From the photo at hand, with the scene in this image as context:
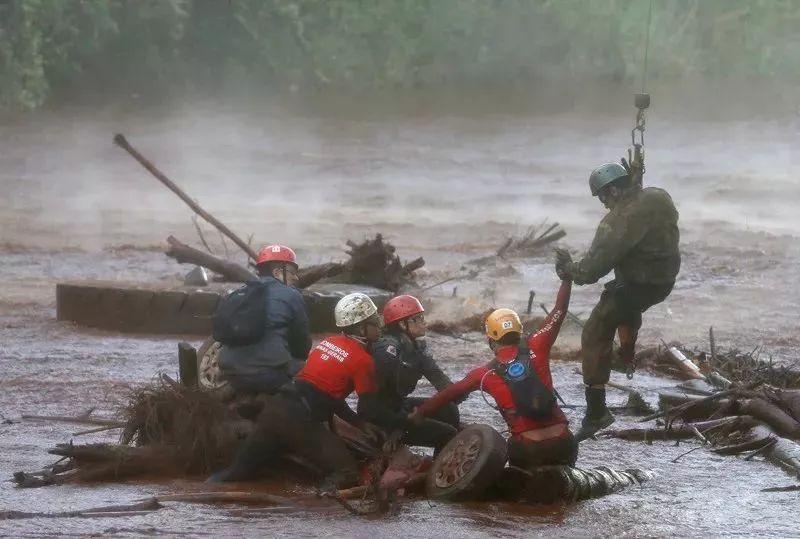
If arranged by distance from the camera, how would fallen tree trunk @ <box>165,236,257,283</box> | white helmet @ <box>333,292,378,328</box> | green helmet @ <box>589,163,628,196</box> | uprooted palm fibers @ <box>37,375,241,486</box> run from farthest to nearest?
fallen tree trunk @ <box>165,236,257,283</box> < green helmet @ <box>589,163,628,196</box> < uprooted palm fibers @ <box>37,375,241,486</box> < white helmet @ <box>333,292,378,328</box>

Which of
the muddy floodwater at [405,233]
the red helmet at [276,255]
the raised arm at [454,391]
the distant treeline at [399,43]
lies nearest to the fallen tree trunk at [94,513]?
the muddy floodwater at [405,233]

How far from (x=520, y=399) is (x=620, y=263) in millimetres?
2183

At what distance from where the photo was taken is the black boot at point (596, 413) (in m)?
11.1

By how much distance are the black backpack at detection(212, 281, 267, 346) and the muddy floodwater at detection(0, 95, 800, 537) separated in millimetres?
1014

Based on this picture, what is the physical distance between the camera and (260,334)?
10.4 m

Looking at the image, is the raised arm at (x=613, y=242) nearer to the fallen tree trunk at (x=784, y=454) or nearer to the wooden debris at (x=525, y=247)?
the fallen tree trunk at (x=784, y=454)

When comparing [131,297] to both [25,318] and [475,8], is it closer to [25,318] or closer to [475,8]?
[25,318]

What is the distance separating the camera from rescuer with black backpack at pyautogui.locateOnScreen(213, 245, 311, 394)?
10320 millimetres

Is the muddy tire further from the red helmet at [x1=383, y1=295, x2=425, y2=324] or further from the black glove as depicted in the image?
the black glove

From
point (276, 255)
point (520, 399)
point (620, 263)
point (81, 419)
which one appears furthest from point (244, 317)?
point (620, 263)

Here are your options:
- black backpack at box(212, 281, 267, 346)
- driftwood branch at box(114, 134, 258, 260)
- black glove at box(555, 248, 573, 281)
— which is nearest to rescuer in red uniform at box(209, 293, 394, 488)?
black backpack at box(212, 281, 267, 346)

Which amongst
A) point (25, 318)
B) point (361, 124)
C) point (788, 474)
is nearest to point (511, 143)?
point (361, 124)

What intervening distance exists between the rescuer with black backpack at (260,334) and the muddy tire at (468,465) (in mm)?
1385

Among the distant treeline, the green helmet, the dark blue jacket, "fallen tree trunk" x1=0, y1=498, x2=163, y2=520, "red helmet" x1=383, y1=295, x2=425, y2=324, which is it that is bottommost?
"fallen tree trunk" x1=0, y1=498, x2=163, y2=520
